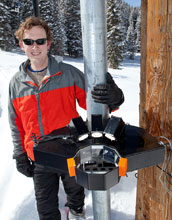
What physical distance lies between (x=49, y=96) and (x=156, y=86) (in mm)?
1086

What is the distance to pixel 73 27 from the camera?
37.2 meters

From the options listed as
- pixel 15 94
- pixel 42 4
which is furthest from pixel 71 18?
pixel 15 94

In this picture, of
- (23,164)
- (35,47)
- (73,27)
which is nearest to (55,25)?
(73,27)

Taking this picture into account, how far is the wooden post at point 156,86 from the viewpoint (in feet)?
4.69

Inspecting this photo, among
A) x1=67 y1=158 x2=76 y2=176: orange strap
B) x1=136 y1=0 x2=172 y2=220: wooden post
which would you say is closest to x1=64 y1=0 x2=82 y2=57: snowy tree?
x1=136 y1=0 x2=172 y2=220: wooden post

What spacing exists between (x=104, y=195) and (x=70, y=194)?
3.22 feet

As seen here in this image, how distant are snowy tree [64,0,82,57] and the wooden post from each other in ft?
122

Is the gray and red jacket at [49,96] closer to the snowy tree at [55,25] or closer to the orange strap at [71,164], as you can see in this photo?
the orange strap at [71,164]

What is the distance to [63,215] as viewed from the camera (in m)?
2.69

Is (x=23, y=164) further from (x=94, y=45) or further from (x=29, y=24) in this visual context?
(x=94, y=45)

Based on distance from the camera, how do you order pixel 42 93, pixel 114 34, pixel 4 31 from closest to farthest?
1. pixel 42 93
2. pixel 4 31
3. pixel 114 34

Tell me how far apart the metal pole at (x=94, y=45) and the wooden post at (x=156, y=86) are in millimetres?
473

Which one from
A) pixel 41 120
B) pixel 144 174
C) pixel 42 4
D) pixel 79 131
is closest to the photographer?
pixel 79 131

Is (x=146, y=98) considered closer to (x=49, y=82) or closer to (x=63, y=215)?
(x=49, y=82)
